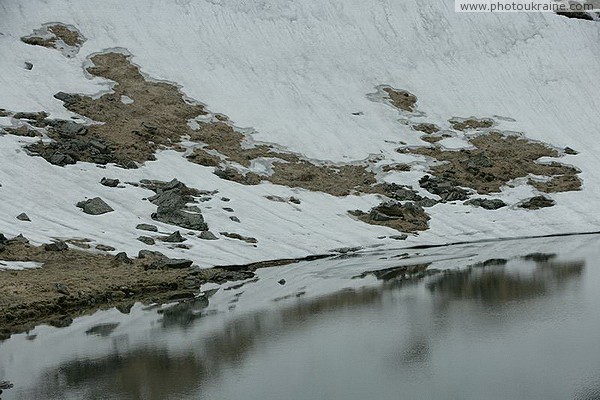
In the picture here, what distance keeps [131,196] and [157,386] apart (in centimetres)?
2355

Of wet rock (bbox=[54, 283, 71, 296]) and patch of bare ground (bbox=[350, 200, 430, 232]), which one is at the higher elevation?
patch of bare ground (bbox=[350, 200, 430, 232])

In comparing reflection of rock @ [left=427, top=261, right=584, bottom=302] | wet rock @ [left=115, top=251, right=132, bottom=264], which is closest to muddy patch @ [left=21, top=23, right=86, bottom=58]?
wet rock @ [left=115, top=251, right=132, bottom=264]

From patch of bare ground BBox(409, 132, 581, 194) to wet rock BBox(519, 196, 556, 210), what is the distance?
2486mm

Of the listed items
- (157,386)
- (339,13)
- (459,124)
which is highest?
(339,13)

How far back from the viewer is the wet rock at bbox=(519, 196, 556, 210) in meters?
48.4

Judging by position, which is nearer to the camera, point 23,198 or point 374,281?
point 374,281

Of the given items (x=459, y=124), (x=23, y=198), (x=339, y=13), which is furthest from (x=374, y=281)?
(x=339, y=13)

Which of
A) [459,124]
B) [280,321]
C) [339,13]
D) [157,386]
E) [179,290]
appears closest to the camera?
[157,386]

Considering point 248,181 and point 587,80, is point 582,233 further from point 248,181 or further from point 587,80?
point 587,80

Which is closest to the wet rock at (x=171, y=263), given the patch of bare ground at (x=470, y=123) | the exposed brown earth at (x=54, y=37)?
the exposed brown earth at (x=54, y=37)

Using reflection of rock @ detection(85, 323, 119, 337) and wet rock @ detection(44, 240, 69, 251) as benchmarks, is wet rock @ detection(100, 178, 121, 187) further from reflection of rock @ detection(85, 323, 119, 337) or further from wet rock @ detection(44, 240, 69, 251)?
reflection of rock @ detection(85, 323, 119, 337)

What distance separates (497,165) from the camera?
55219 millimetres

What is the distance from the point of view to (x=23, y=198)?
3519 cm

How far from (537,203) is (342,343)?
3223 centimetres
